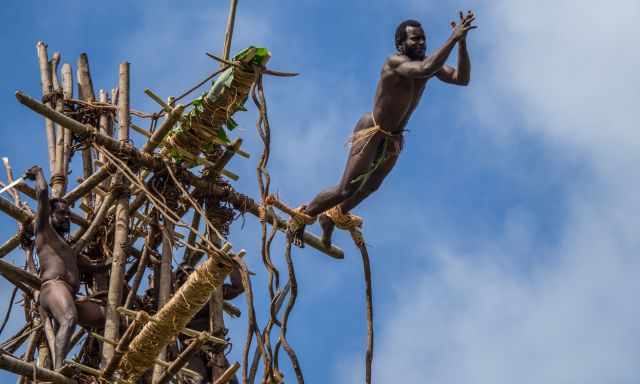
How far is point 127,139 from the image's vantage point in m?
14.1

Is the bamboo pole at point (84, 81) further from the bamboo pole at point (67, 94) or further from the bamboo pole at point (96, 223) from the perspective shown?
the bamboo pole at point (96, 223)

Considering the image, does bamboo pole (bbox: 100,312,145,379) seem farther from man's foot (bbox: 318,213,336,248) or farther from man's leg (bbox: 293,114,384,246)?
man's foot (bbox: 318,213,336,248)

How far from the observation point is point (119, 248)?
13.2 metres

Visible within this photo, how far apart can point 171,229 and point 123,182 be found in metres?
0.63

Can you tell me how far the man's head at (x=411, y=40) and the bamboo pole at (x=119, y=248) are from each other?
333cm

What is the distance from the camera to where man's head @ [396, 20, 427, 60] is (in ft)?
37.0

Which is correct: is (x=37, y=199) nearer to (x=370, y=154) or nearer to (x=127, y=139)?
(x=127, y=139)

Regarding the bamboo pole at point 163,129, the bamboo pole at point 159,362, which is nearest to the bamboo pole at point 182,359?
the bamboo pole at point 159,362

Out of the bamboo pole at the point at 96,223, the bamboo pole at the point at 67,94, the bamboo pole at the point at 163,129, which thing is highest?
the bamboo pole at the point at 67,94

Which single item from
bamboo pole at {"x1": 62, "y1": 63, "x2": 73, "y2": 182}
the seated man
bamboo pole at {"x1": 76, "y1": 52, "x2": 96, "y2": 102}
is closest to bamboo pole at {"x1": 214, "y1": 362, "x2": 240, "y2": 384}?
the seated man

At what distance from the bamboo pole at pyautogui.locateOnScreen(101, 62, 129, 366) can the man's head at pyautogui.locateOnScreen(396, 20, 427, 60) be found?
10.9 ft

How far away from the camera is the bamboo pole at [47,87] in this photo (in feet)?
48.2

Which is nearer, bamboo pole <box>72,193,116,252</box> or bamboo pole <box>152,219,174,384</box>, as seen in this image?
bamboo pole <box>152,219,174,384</box>

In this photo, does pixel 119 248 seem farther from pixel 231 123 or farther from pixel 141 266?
pixel 231 123
